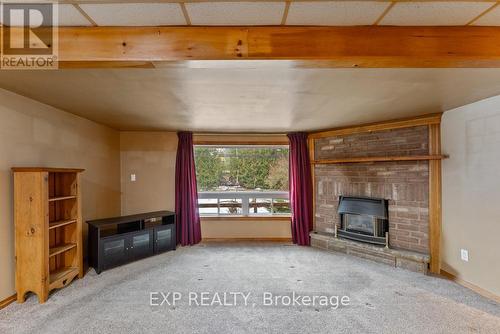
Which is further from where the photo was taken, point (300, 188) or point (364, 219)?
point (300, 188)

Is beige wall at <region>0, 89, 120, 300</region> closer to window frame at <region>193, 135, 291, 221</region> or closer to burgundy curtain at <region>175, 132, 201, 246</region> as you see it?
burgundy curtain at <region>175, 132, 201, 246</region>

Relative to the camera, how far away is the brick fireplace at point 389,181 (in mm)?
3678

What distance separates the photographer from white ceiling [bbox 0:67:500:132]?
2.10 meters

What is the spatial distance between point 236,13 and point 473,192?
11.0ft

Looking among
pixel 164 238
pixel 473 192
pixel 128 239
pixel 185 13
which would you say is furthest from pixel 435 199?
pixel 128 239

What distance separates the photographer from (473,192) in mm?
3070

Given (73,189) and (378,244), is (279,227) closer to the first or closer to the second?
(378,244)

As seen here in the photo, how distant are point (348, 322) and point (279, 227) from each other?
9.24 feet

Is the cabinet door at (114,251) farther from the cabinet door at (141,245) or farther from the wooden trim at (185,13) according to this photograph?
the wooden trim at (185,13)

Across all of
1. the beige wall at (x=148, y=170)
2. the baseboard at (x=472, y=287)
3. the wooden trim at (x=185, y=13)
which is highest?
the wooden trim at (x=185, y=13)

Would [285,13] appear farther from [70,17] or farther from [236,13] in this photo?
[70,17]

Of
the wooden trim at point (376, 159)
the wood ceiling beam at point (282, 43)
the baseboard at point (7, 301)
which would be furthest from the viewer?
the wooden trim at point (376, 159)

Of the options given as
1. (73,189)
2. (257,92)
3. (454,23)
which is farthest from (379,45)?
(73,189)

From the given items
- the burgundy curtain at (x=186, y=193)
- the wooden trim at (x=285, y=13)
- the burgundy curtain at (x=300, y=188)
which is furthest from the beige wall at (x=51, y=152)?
the burgundy curtain at (x=300, y=188)
